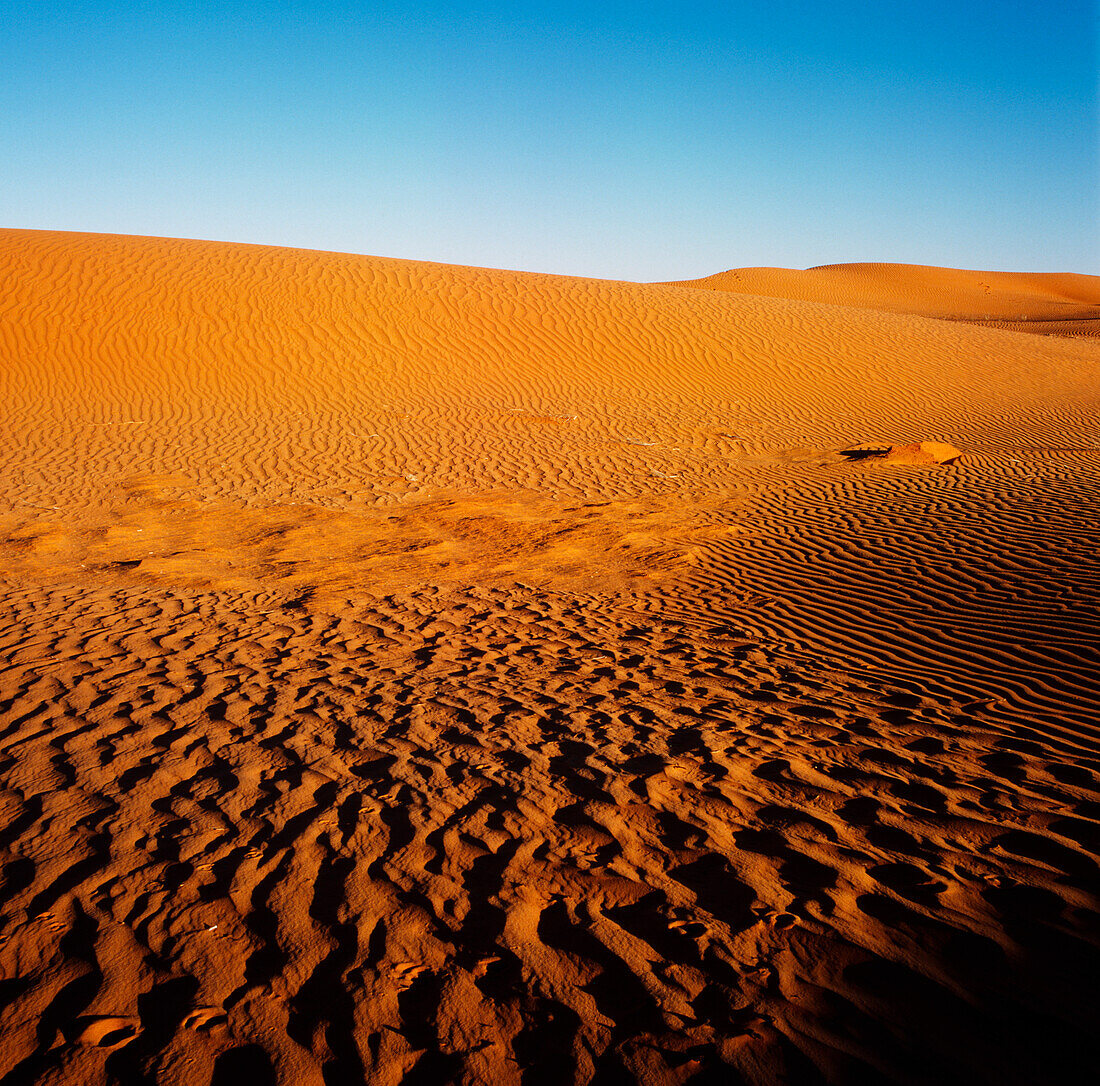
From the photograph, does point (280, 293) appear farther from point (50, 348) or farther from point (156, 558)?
point (156, 558)

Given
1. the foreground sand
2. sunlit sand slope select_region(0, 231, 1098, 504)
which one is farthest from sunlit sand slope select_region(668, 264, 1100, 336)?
the foreground sand

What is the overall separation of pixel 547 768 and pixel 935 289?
198 feet

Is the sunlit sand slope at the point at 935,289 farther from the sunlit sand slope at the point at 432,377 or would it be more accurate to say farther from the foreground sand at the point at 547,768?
the foreground sand at the point at 547,768

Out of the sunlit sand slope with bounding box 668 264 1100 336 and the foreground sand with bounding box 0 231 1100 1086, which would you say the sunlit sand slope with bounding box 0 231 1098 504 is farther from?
the sunlit sand slope with bounding box 668 264 1100 336

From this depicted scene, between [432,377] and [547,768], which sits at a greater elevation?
[547,768]

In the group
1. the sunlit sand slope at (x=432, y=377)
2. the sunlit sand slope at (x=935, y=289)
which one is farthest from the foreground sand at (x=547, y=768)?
the sunlit sand slope at (x=935, y=289)

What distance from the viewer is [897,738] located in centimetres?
407

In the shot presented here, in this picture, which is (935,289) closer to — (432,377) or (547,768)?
(432,377)

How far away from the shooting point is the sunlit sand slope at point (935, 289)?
46.5 metres

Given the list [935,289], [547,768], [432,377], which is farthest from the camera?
[935,289]

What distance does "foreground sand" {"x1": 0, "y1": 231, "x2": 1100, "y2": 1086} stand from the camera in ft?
7.32

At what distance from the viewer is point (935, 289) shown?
5388 centimetres

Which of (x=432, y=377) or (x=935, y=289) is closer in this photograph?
(x=432, y=377)

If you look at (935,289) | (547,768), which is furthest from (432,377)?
(935,289)
